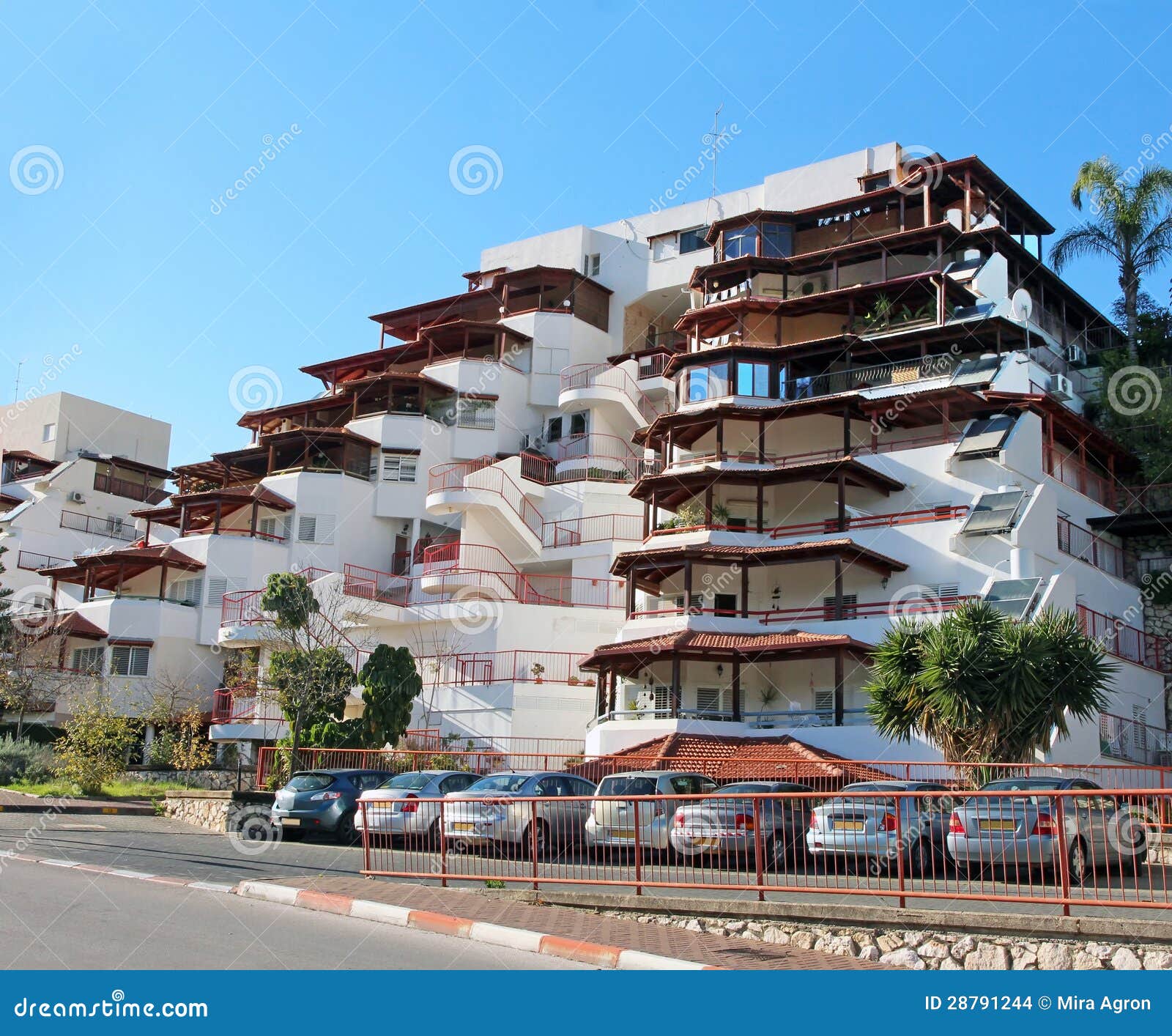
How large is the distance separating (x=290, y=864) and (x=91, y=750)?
13.1 m

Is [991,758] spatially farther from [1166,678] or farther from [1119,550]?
[1119,550]

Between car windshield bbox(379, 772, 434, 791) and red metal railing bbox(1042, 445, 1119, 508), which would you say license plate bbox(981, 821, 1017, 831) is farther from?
red metal railing bbox(1042, 445, 1119, 508)

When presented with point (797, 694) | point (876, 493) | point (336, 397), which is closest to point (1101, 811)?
point (797, 694)

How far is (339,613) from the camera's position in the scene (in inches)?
1722

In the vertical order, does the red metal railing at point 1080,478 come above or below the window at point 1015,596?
above

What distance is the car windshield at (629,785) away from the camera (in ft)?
70.2

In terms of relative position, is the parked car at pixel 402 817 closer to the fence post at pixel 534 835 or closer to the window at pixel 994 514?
the fence post at pixel 534 835

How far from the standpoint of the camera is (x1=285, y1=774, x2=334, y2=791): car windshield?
23.8m

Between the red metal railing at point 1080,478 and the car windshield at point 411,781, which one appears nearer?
the car windshield at point 411,781

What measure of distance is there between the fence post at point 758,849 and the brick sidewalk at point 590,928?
0.71 m

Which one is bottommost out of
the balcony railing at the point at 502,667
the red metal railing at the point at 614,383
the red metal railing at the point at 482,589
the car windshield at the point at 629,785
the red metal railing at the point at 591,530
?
the car windshield at the point at 629,785

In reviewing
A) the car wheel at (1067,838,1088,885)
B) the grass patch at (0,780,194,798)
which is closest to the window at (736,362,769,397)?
the grass patch at (0,780,194,798)

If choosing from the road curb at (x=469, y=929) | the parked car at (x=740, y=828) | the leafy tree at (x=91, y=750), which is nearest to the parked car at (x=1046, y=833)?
the parked car at (x=740, y=828)

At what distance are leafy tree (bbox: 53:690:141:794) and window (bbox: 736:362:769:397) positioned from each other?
24137 mm
